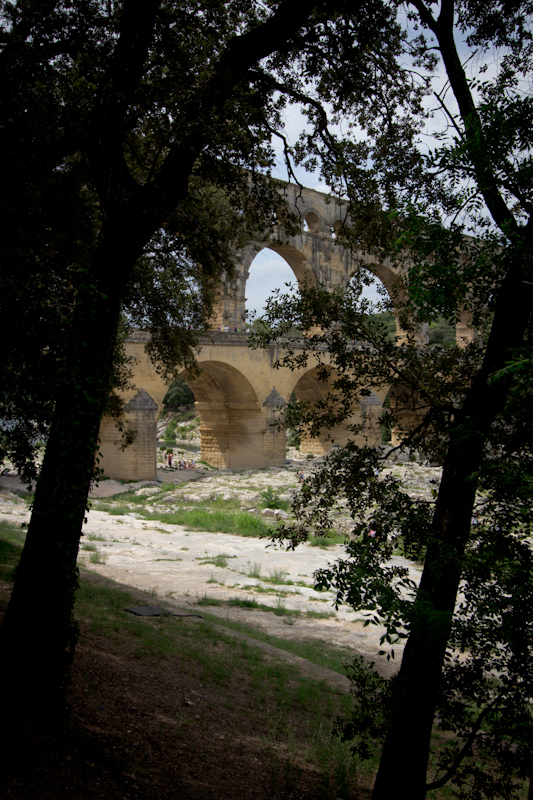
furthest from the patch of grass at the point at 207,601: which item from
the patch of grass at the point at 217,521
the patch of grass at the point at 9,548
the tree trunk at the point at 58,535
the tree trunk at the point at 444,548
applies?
the patch of grass at the point at 217,521

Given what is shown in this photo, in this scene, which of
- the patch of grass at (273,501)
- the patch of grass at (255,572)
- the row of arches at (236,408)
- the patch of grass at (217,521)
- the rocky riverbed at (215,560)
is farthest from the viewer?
the row of arches at (236,408)

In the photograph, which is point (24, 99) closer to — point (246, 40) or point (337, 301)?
point (246, 40)

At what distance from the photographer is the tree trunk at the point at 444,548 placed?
371 centimetres

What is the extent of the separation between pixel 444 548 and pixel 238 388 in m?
22.2

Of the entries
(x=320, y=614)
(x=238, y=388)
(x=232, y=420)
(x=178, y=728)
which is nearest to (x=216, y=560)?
(x=320, y=614)

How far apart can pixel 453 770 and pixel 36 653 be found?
2.65 m

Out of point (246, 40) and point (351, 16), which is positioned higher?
point (351, 16)

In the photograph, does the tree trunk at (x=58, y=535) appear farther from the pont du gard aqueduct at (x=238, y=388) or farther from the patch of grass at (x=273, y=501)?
the pont du gard aqueduct at (x=238, y=388)

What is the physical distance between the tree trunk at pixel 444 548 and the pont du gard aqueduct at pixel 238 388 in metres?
16.9

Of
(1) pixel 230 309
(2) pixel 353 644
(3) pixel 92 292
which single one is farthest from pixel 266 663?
(1) pixel 230 309

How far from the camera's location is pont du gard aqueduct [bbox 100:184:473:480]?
69.9 feet

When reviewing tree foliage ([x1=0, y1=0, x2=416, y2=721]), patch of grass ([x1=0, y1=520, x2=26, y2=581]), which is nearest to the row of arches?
patch of grass ([x1=0, y1=520, x2=26, y2=581])

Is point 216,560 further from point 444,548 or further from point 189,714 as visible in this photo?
point 444,548

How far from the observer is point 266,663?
676cm
